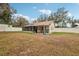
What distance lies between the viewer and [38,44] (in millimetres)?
3574

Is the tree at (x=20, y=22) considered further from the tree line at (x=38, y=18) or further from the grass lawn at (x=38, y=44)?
the grass lawn at (x=38, y=44)

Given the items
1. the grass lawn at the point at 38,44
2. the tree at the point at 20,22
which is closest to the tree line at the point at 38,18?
the tree at the point at 20,22

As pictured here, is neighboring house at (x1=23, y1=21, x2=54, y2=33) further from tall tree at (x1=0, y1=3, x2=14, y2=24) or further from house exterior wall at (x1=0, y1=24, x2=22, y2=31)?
tall tree at (x1=0, y1=3, x2=14, y2=24)

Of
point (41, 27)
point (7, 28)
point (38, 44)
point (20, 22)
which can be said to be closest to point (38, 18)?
point (41, 27)

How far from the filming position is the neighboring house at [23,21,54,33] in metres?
3.60

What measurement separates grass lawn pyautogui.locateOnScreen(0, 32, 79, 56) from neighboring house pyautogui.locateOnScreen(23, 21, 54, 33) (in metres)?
0.07

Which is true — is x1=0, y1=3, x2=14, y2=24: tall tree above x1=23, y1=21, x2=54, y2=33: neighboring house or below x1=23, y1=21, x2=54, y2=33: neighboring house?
above

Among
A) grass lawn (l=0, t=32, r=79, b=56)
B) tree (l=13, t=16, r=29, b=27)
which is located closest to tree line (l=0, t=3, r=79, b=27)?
tree (l=13, t=16, r=29, b=27)

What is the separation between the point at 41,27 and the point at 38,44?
0.27 meters

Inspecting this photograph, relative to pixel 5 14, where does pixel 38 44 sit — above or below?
below

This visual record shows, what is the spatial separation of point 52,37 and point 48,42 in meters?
0.10

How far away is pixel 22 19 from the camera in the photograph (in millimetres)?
3613

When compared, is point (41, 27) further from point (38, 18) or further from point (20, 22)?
point (20, 22)

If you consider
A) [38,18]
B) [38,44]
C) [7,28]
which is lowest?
[38,44]
